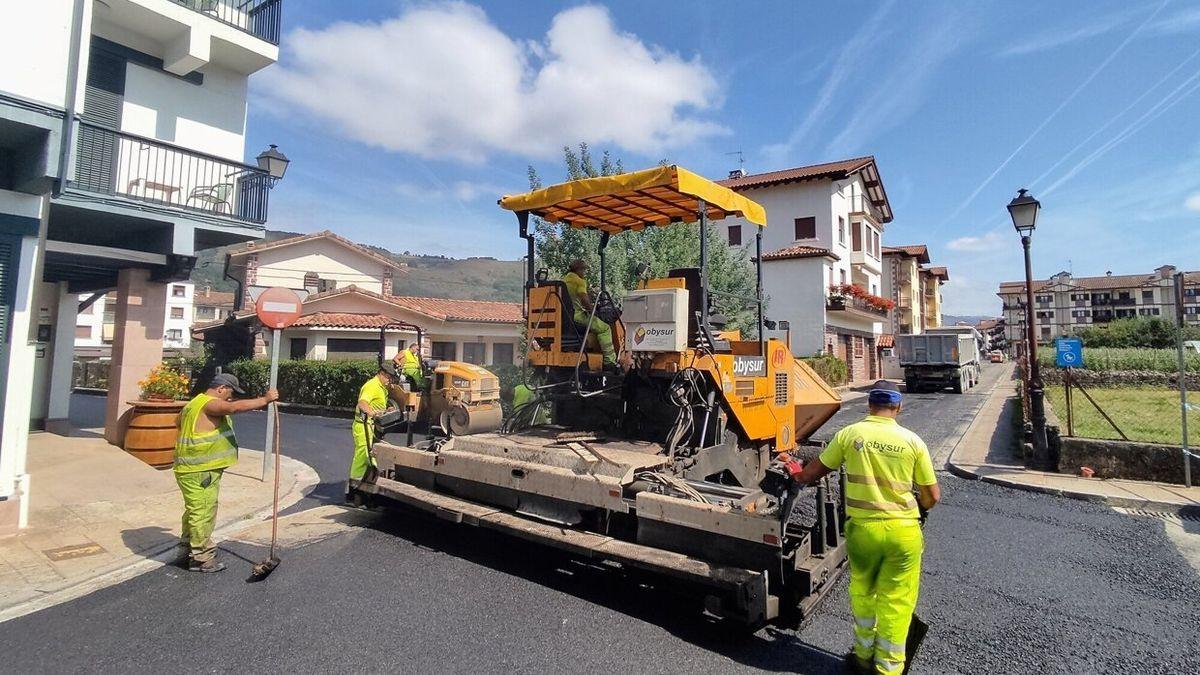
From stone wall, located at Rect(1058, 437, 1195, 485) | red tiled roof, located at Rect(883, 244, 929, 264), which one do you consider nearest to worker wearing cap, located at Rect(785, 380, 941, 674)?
stone wall, located at Rect(1058, 437, 1195, 485)

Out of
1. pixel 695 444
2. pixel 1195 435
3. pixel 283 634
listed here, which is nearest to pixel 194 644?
pixel 283 634

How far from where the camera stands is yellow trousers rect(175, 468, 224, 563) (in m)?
4.62

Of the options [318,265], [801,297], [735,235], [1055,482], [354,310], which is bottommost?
[1055,482]

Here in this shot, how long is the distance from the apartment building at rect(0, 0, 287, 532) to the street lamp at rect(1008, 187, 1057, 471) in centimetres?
1195

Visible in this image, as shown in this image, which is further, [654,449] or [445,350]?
[445,350]

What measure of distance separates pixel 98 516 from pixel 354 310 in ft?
58.4

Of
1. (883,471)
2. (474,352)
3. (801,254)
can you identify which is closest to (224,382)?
(883,471)

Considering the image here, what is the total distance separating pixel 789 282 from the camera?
82.5ft

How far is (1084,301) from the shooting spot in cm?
8862

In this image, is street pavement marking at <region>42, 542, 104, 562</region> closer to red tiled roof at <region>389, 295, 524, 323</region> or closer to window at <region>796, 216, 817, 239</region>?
red tiled roof at <region>389, 295, 524, 323</region>

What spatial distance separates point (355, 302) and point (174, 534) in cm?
1848

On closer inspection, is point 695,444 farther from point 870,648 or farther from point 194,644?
point 194,644

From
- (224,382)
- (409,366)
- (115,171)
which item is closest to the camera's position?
(224,382)

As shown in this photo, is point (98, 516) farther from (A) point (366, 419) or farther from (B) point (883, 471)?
(B) point (883, 471)
